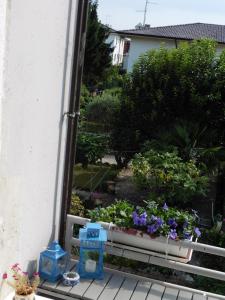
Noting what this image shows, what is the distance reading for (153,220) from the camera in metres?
3.00

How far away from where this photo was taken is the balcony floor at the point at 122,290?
276 centimetres

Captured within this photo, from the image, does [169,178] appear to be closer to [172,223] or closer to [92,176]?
[92,176]

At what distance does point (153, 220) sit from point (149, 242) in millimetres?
167

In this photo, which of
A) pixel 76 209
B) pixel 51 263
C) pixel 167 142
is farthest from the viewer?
pixel 167 142

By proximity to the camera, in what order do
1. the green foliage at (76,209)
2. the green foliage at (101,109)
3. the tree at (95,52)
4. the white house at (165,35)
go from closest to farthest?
the green foliage at (76,209) → the green foliage at (101,109) → the tree at (95,52) → the white house at (165,35)

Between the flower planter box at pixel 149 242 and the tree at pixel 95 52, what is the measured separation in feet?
46.5

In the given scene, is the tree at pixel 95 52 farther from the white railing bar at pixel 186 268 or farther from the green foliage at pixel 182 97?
the white railing bar at pixel 186 268

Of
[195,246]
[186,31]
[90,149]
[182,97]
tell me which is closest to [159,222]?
[195,246]

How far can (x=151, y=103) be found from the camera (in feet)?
25.8

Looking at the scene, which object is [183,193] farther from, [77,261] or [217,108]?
[77,261]

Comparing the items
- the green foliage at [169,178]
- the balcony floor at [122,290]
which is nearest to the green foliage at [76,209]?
the green foliage at [169,178]

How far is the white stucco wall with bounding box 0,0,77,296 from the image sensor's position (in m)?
2.14

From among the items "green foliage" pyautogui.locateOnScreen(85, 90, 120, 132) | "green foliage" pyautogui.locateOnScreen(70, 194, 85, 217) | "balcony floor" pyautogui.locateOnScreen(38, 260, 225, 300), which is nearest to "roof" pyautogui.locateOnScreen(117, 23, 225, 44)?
"green foliage" pyautogui.locateOnScreen(85, 90, 120, 132)

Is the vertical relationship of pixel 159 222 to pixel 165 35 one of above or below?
below
